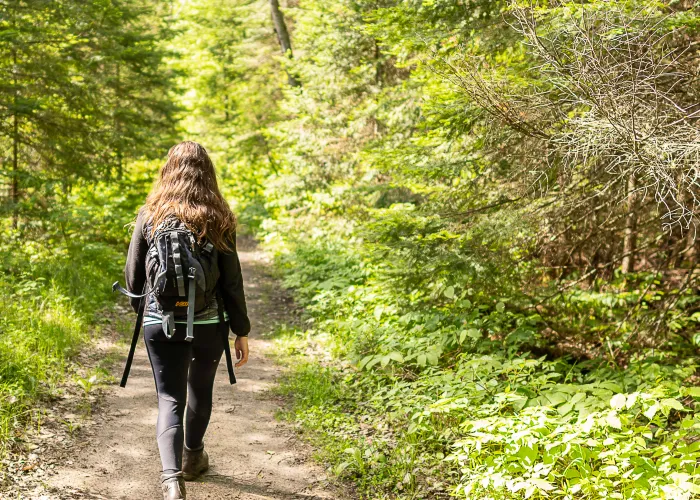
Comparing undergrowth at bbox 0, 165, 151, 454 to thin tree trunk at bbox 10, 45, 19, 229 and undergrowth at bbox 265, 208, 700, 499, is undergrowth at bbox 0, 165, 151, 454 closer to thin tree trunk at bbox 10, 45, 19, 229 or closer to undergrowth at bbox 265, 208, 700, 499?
thin tree trunk at bbox 10, 45, 19, 229

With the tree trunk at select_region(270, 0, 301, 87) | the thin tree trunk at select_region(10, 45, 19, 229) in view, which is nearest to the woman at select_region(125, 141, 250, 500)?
the thin tree trunk at select_region(10, 45, 19, 229)

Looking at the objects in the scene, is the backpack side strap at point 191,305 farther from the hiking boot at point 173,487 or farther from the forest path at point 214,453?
the forest path at point 214,453

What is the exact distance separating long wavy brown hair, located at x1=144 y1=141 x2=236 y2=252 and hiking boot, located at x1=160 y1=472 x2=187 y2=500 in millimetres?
1539

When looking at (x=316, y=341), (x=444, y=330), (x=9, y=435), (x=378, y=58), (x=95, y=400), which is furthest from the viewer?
(x=378, y=58)

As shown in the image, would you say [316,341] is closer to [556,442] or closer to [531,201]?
[531,201]

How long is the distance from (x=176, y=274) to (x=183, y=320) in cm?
33

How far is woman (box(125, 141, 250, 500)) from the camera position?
156 inches

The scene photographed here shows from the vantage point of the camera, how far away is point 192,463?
4.70 m

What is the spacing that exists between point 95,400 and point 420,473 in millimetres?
3496

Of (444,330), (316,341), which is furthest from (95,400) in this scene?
(444,330)

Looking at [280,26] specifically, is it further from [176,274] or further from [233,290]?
[176,274]

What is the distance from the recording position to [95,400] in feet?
20.1

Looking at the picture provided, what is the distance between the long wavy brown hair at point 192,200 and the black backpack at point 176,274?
2.8 inches

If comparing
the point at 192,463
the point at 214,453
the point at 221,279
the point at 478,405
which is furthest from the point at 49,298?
the point at 478,405
